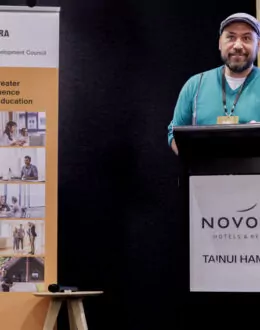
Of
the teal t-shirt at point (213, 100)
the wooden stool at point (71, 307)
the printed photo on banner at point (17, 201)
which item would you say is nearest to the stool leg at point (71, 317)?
the wooden stool at point (71, 307)

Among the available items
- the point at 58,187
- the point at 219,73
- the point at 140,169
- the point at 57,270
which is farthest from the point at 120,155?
the point at 219,73

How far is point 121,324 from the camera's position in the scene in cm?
398

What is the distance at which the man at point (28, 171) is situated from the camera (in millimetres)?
3740

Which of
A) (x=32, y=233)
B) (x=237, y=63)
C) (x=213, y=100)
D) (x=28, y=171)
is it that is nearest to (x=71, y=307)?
(x=32, y=233)

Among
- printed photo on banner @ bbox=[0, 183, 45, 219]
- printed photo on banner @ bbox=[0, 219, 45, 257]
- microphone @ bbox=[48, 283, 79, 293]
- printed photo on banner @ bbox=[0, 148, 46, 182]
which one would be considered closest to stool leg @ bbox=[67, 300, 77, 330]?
microphone @ bbox=[48, 283, 79, 293]

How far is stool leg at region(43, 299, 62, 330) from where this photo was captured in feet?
11.8

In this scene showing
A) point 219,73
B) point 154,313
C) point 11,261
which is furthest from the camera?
point 154,313

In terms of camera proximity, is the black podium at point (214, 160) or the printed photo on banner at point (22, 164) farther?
the printed photo on banner at point (22, 164)

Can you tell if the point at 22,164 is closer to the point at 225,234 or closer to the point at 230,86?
the point at 230,86

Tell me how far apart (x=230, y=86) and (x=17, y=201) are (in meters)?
1.47

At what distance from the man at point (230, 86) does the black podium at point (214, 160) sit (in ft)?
3.01

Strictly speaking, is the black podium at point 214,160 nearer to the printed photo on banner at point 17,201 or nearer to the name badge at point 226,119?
the name badge at point 226,119

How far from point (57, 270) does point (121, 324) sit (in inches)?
20.6

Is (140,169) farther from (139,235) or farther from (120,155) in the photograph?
(139,235)
